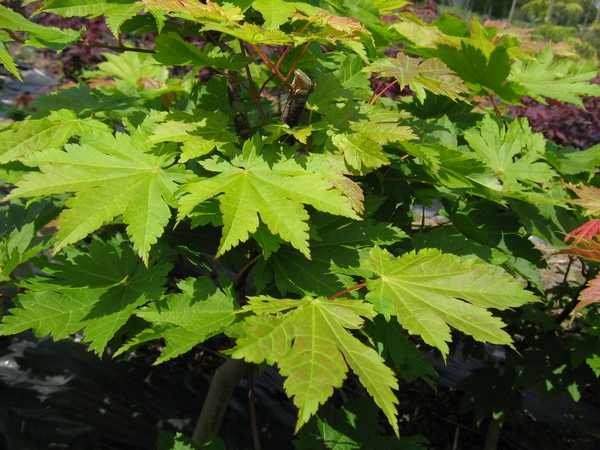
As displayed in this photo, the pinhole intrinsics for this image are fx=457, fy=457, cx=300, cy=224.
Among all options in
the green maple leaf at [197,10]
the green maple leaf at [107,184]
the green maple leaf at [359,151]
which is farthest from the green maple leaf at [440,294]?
the green maple leaf at [197,10]

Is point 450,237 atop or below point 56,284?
atop

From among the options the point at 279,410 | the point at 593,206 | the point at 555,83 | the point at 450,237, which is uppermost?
the point at 555,83

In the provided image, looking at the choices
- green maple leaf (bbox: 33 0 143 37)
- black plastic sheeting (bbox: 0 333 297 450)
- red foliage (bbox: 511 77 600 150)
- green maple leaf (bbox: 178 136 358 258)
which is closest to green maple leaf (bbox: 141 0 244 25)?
green maple leaf (bbox: 33 0 143 37)

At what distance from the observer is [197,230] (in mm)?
1177

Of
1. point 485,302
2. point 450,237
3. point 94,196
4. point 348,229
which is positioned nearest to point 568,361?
point 450,237

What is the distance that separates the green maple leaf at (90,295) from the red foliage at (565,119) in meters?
3.60

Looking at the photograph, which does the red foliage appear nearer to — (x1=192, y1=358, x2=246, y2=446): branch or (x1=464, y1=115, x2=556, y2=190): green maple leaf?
(x1=464, y1=115, x2=556, y2=190): green maple leaf

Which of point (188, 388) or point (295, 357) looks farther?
point (188, 388)

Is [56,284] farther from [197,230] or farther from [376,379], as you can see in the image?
[376,379]

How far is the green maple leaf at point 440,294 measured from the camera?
881 millimetres

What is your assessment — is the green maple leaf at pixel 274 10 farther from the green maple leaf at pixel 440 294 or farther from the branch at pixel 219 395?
the branch at pixel 219 395

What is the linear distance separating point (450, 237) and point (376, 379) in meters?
0.58

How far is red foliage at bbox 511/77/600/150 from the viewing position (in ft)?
Result: 12.4

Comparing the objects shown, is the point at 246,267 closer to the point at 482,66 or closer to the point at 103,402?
the point at 482,66
